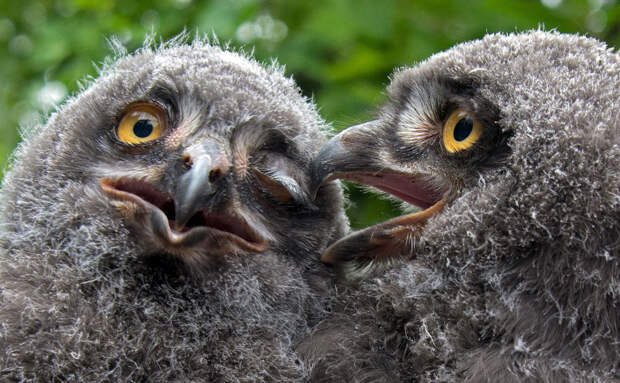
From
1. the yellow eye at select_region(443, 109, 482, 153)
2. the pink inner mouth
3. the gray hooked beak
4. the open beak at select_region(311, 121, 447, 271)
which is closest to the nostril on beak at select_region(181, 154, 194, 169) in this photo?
the gray hooked beak

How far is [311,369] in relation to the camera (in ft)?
7.61

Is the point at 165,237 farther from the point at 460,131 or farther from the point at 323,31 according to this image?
the point at 323,31

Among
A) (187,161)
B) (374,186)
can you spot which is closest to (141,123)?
(187,161)

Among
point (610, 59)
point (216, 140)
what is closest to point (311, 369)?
point (216, 140)

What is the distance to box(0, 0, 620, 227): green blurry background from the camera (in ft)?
13.1

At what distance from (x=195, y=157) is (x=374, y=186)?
2.38 feet

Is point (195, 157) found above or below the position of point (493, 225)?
above

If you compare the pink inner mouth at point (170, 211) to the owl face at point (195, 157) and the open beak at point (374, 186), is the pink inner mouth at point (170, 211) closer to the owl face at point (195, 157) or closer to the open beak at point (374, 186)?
the owl face at point (195, 157)

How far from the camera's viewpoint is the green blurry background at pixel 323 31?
3992 millimetres

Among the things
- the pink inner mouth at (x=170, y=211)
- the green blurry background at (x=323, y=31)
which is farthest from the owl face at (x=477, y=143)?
the green blurry background at (x=323, y=31)

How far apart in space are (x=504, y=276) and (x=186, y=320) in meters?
1.11

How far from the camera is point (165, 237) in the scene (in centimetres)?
220

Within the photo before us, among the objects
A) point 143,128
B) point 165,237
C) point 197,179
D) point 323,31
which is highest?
point 323,31

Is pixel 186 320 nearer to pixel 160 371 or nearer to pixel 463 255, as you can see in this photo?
pixel 160 371
